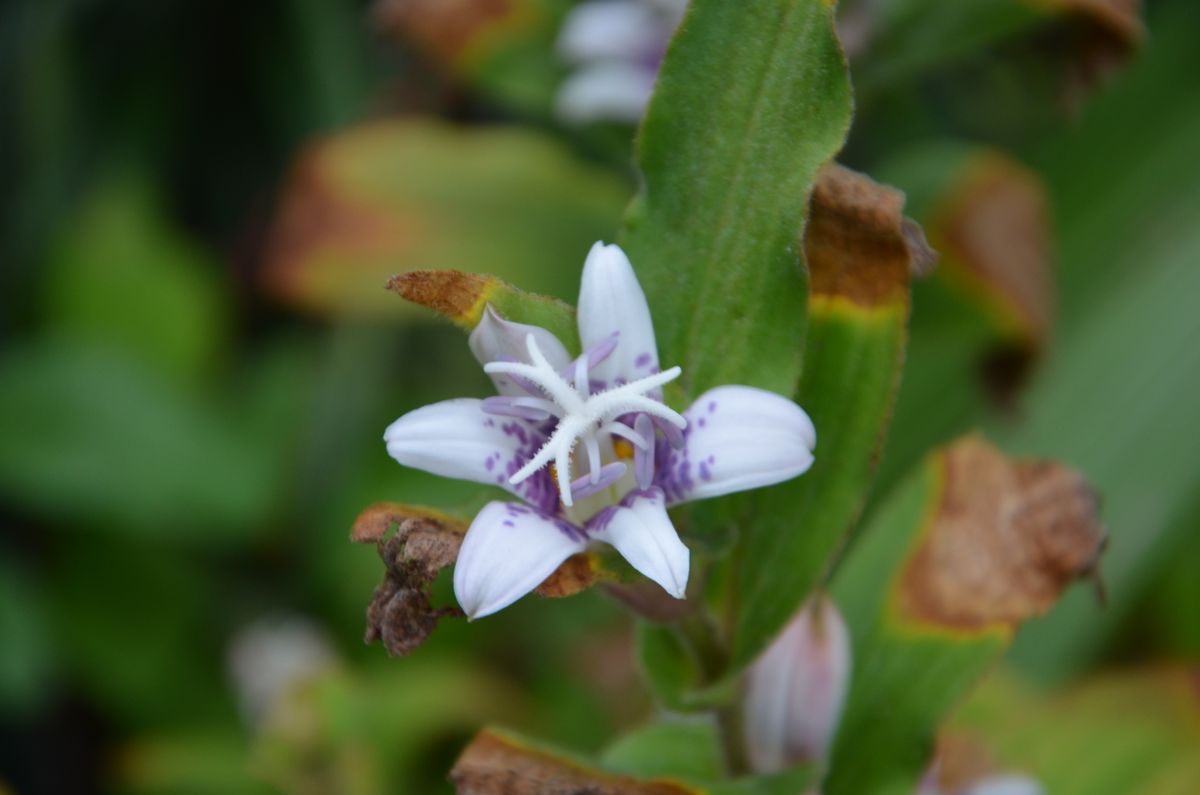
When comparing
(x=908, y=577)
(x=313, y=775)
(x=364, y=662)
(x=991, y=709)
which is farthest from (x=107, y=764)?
(x=908, y=577)

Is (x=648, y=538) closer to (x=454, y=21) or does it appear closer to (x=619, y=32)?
(x=619, y=32)

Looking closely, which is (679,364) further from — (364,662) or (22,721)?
(22,721)

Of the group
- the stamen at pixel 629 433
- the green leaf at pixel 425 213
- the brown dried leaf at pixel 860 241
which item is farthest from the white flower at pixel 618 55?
the stamen at pixel 629 433

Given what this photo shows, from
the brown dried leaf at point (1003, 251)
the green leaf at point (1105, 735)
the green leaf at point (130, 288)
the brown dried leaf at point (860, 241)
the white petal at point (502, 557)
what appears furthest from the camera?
the green leaf at point (130, 288)

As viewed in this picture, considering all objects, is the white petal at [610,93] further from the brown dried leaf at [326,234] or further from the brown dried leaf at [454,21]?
the brown dried leaf at [326,234]

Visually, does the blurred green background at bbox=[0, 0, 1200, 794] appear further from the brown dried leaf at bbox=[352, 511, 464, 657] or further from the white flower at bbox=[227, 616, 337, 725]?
the brown dried leaf at bbox=[352, 511, 464, 657]

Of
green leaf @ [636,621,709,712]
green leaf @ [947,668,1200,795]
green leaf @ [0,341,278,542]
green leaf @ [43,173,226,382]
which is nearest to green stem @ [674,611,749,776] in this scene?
green leaf @ [636,621,709,712]
